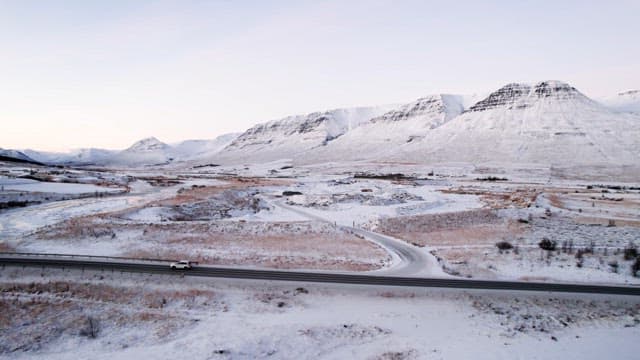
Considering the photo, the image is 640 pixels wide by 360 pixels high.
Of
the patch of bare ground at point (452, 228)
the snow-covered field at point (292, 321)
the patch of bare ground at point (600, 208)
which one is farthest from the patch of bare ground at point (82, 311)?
the patch of bare ground at point (600, 208)

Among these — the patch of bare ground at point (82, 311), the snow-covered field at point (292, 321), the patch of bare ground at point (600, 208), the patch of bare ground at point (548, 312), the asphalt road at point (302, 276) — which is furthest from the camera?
the patch of bare ground at point (600, 208)

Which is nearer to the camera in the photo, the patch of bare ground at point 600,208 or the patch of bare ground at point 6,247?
the patch of bare ground at point 6,247

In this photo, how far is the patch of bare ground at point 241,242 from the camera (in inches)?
1253

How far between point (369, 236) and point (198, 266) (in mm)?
18753

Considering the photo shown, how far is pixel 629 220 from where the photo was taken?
4991cm

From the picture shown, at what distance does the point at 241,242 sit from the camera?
1521 inches

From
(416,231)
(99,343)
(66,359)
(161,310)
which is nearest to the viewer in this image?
(66,359)

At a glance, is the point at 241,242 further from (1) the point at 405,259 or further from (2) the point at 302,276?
(1) the point at 405,259

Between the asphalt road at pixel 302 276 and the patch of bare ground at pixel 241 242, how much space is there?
2.23 metres

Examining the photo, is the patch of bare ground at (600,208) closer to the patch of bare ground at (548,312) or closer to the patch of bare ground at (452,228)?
the patch of bare ground at (452,228)

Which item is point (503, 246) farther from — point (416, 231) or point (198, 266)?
point (198, 266)

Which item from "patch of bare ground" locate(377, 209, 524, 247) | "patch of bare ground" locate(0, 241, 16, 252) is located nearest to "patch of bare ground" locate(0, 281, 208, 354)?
"patch of bare ground" locate(0, 241, 16, 252)

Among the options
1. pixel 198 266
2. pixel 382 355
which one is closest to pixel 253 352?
pixel 382 355

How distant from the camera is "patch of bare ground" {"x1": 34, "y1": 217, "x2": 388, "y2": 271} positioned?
3183 centimetres
